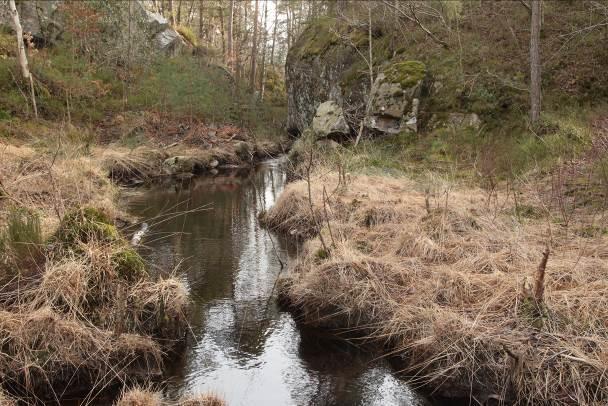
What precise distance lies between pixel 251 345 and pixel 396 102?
12120 mm

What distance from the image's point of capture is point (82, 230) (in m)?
6.07

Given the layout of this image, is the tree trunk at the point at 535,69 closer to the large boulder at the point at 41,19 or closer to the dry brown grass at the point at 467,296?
the dry brown grass at the point at 467,296

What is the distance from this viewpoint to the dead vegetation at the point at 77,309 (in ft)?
16.4

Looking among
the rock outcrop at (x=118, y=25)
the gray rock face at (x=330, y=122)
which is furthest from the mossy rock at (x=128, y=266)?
the rock outcrop at (x=118, y=25)

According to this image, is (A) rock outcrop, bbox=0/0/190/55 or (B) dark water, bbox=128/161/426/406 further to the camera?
(A) rock outcrop, bbox=0/0/190/55

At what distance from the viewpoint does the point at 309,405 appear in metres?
5.24

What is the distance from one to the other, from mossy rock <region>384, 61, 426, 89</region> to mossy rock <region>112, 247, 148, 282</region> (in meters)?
12.6

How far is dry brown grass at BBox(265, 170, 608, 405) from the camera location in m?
4.96

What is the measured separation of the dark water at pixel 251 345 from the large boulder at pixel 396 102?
7.22 metres

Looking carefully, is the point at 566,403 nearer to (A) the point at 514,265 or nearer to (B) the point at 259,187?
(A) the point at 514,265

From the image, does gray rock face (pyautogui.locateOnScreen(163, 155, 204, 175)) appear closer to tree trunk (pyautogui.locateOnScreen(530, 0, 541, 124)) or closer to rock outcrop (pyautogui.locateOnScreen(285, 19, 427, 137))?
rock outcrop (pyautogui.locateOnScreen(285, 19, 427, 137))

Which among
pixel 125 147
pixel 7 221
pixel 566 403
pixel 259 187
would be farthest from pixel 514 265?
pixel 125 147

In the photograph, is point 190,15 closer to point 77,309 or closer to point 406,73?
point 406,73

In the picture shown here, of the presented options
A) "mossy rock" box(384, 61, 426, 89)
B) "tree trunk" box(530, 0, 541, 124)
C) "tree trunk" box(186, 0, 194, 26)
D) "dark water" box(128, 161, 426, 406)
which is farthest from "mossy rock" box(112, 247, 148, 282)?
"tree trunk" box(186, 0, 194, 26)
